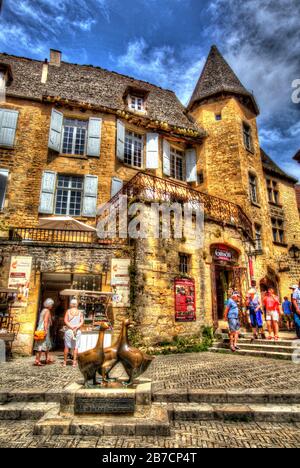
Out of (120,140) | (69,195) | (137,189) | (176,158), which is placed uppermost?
(176,158)

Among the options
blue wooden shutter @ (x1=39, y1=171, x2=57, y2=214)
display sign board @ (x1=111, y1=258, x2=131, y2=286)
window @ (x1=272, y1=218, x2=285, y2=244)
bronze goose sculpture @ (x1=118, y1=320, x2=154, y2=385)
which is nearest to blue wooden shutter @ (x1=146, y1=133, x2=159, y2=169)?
blue wooden shutter @ (x1=39, y1=171, x2=57, y2=214)

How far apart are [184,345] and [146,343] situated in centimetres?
145

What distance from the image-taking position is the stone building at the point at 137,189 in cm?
926

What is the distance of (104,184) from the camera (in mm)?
13336

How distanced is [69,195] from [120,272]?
18.5 feet

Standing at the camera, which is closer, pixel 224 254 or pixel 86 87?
pixel 224 254

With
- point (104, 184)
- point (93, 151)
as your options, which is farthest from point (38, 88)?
point (104, 184)

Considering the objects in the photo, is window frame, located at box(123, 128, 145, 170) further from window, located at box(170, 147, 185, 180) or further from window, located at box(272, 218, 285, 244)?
window, located at box(272, 218, 285, 244)

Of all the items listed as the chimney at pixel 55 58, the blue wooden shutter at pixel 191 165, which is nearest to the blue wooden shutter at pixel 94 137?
the blue wooden shutter at pixel 191 165

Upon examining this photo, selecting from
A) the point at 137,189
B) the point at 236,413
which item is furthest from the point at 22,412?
the point at 137,189

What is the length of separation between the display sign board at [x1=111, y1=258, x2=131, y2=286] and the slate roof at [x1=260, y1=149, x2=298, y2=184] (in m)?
12.5

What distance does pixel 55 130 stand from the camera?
13.1 metres

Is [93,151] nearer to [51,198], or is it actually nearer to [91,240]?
[51,198]

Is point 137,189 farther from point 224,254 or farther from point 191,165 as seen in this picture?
point 191,165
